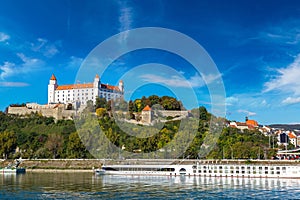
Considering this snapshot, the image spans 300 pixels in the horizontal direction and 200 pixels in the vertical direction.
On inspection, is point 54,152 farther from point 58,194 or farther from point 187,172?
point 58,194

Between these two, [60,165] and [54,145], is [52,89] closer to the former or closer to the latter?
[54,145]

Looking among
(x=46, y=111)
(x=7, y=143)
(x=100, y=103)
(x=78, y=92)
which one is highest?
(x=78, y=92)

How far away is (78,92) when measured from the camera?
7819 centimetres

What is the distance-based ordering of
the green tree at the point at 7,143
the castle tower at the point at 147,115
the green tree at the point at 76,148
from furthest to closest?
the castle tower at the point at 147,115 < the green tree at the point at 7,143 < the green tree at the point at 76,148

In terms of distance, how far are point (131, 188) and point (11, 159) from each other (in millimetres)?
34087

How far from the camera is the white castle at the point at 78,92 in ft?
253

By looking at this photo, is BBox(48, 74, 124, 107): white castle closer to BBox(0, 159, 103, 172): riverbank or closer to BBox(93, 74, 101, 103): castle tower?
BBox(93, 74, 101, 103): castle tower

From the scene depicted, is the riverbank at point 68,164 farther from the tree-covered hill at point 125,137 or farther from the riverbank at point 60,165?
the tree-covered hill at point 125,137

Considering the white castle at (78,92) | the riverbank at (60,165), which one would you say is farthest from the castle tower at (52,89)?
the riverbank at (60,165)

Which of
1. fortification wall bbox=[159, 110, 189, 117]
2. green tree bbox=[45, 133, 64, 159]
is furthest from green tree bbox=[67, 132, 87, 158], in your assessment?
fortification wall bbox=[159, 110, 189, 117]

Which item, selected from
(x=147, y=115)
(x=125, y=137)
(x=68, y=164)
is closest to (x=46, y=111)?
(x=147, y=115)

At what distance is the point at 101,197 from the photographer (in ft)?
73.3

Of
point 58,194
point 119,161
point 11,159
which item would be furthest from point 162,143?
point 58,194

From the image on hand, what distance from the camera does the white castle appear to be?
7712cm
